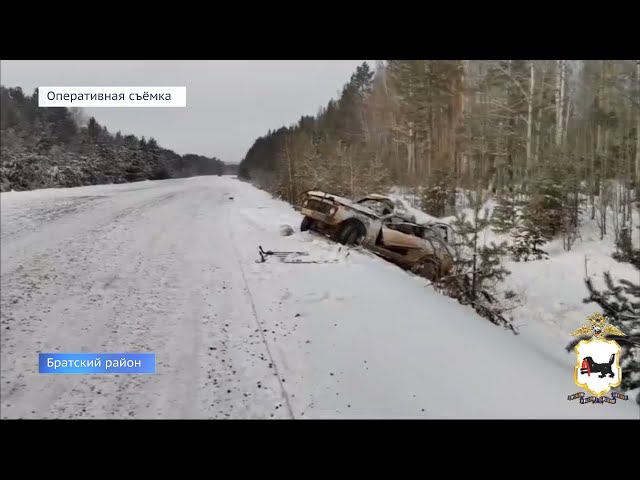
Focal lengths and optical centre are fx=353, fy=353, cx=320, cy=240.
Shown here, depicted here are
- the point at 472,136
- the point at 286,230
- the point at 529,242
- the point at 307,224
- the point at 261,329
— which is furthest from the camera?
the point at 472,136

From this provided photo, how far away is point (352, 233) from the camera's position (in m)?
5.52

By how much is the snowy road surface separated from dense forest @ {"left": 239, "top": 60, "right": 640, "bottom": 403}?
73.3 inches

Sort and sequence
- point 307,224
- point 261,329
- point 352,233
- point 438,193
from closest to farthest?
point 261,329, point 352,233, point 307,224, point 438,193

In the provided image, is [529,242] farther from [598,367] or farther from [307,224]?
[598,367]

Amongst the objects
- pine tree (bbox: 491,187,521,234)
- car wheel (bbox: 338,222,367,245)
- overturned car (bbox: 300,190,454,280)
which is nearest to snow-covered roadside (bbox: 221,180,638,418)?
car wheel (bbox: 338,222,367,245)

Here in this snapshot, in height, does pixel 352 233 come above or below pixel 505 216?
below

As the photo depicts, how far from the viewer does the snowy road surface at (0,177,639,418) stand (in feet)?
5.78

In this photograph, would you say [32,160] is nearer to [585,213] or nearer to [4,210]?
[4,210]

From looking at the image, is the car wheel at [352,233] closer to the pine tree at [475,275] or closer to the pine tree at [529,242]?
the pine tree at [475,275]

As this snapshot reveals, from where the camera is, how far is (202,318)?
2.62m

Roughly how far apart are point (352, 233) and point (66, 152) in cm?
436

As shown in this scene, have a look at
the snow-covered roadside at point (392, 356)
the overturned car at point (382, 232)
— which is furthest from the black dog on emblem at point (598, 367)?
the overturned car at point (382, 232)

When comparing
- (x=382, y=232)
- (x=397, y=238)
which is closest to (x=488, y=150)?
(x=397, y=238)

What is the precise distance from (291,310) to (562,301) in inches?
185
